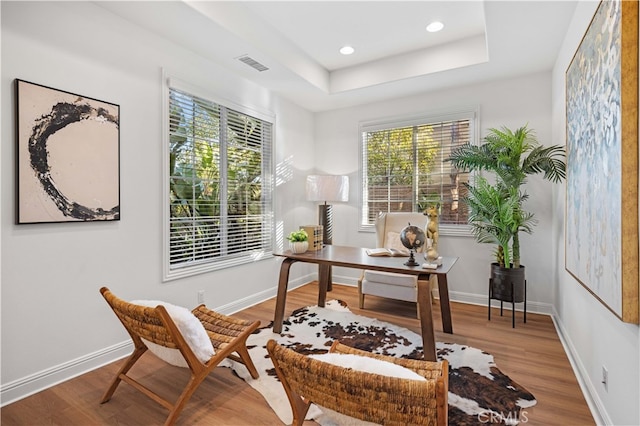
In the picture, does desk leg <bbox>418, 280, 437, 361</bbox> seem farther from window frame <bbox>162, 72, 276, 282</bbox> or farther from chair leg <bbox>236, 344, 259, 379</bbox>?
window frame <bbox>162, 72, 276, 282</bbox>

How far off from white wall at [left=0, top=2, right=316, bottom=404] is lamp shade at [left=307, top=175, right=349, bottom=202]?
1.74 metres

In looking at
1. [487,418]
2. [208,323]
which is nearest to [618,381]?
[487,418]

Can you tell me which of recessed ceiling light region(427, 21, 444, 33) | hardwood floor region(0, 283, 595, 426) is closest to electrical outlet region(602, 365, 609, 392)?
hardwood floor region(0, 283, 595, 426)

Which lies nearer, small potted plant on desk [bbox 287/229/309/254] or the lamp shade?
small potted plant on desk [bbox 287/229/309/254]

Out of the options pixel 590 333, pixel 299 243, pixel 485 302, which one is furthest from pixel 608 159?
pixel 485 302

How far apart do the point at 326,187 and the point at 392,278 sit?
1.54 metres

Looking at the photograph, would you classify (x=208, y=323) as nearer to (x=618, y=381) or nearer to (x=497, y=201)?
(x=618, y=381)

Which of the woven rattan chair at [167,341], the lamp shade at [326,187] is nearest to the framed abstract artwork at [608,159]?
the woven rattan chair at [167,341]

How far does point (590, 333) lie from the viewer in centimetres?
205

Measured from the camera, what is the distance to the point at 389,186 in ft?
15.2

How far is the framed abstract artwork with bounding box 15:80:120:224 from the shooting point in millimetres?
2043

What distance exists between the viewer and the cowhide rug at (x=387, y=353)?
1883 millimetres

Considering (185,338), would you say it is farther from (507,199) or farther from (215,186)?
A: (507,199)

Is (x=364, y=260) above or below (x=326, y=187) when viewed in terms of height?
below
